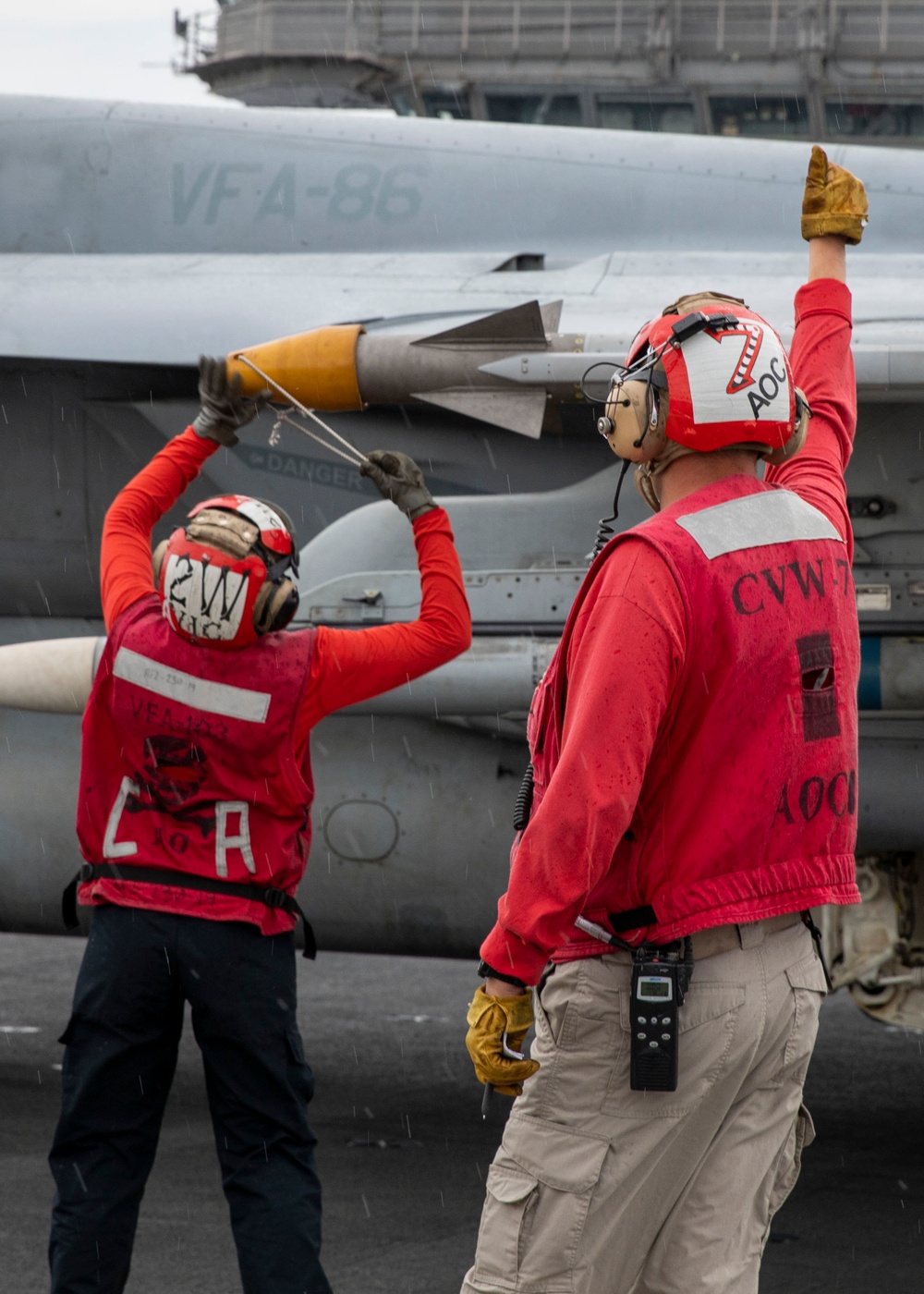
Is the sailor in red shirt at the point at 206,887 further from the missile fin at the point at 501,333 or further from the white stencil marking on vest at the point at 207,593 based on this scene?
the missile fin at the point at 501,333

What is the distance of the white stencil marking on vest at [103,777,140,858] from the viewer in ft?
11.0

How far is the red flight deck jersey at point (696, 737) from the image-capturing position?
2.17 meters

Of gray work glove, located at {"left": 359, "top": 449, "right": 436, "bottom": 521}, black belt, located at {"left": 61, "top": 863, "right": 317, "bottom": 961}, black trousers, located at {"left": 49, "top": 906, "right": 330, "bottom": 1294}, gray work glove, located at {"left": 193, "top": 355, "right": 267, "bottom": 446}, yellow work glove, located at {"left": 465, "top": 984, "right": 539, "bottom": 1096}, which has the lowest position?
black trousers, located at {"left": 49, "top": 906, "right": 330, "bottom": 1294}

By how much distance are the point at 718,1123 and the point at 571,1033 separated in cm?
26

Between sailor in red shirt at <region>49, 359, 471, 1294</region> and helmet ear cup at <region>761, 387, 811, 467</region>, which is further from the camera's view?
sailor in red shirt at <region>49, 359, 471, 1294</region>

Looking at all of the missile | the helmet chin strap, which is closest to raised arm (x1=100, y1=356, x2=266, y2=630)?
the missile

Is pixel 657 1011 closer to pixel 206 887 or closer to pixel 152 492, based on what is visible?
pixel 206 887

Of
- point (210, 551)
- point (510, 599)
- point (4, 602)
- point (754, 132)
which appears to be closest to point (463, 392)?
point (510, 599)

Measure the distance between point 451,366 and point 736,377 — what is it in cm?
238

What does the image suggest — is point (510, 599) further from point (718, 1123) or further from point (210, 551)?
point (718, 1123)

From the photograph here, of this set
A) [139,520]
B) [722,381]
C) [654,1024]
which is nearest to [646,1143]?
[654,1024]

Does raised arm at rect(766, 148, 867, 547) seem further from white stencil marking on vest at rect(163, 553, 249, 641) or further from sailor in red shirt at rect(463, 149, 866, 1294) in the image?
white stencil marking on vest at rect(163, 553, 249, 641)

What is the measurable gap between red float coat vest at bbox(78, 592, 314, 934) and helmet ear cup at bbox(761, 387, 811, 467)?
1.24 metres

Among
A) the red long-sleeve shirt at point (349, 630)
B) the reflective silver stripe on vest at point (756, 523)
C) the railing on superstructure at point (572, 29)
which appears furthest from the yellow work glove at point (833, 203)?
the railing on superstructure at point (572, 29)
